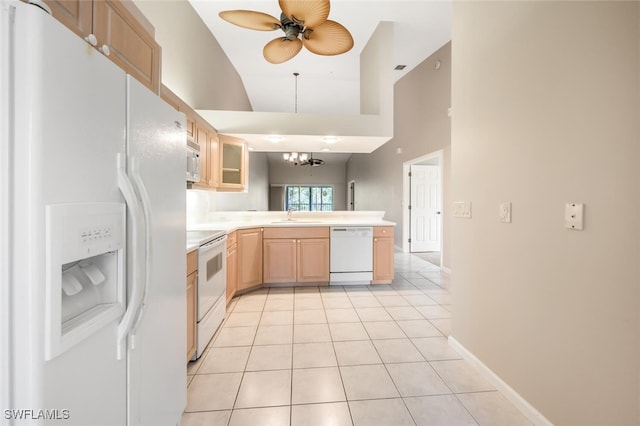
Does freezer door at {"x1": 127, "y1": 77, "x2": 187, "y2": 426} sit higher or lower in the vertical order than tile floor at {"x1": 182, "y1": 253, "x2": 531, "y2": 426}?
higher

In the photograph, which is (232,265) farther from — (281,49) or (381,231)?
(281,49)

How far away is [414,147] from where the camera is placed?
5.64m

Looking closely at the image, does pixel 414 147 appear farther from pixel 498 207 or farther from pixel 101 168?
pixel 101 168

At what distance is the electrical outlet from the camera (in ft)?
5.35

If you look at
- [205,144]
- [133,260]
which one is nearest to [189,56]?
[205,144]

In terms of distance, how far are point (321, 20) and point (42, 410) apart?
2.51 meters

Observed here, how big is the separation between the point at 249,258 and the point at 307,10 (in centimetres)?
259

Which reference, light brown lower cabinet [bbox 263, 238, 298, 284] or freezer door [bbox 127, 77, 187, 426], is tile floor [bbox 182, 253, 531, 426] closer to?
freezer door [bbox 127, 77, 187, 426]

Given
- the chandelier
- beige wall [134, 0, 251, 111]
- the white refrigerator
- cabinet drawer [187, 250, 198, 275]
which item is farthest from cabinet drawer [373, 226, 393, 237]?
Result: the chandelier

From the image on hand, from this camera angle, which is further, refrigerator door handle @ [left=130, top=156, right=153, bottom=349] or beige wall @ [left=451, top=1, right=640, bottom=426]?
beige wall @ [left=451, top=1, right=640, bottom=426]

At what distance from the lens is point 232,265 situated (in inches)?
123

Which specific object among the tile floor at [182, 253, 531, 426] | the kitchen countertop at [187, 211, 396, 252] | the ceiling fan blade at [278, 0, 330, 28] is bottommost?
the tile floor at [182, 253, 531, 426]

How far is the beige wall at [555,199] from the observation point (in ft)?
3.57

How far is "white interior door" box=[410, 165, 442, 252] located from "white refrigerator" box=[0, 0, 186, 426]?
18.4ft
